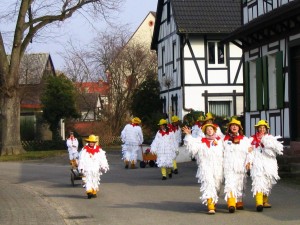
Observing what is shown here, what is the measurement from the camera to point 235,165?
13.0 meters

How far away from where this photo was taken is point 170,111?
4006cm

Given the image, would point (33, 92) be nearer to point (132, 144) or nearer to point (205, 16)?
point (205, 16)

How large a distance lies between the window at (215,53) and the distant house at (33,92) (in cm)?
1871

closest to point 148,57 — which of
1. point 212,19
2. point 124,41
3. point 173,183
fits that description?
point 124,41

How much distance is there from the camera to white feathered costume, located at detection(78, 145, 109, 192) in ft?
53.4

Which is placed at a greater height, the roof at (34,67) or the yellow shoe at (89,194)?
the roof at (34,67)

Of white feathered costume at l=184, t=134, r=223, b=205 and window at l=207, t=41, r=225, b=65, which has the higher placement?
window at l=207, t=41, r=225, b=65

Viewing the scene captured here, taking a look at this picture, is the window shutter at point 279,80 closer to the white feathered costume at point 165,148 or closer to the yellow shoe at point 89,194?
the white feathered costume at point 165,148

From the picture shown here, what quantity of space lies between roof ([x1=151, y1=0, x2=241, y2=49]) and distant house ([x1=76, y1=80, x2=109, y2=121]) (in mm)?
17703

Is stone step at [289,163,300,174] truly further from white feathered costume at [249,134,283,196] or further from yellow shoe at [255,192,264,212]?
yellow shoe at [255,192,264,212]

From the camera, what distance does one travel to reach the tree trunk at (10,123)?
38.7 m

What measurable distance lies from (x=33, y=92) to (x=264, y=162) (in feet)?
169

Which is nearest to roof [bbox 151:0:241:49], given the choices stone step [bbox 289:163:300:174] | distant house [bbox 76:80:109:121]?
distant house [bbox 76:80:109:121]

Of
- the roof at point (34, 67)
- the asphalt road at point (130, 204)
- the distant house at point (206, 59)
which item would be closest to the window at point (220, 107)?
the distant house at point (206, 59)
